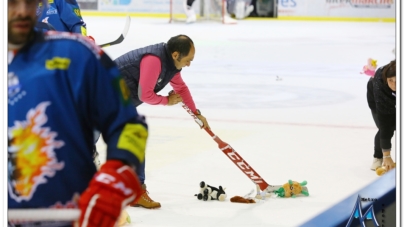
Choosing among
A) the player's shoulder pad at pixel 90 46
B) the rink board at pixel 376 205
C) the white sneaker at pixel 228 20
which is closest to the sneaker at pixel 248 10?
the white sneaker at pixel 228 20

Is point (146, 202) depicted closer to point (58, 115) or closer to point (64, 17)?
point (64, 17)

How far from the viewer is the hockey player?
1.17 meters

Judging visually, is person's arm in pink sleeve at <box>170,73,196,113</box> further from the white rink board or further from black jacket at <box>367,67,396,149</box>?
the white rink board

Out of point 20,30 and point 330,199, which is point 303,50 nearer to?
point 330,199

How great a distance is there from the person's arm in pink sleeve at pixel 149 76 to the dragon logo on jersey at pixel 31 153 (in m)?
1.91

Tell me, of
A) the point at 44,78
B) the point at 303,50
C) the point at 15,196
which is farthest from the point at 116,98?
the point at 303,50

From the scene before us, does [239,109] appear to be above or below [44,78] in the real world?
below

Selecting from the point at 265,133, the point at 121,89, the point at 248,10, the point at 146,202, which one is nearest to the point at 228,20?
the point at 248,10

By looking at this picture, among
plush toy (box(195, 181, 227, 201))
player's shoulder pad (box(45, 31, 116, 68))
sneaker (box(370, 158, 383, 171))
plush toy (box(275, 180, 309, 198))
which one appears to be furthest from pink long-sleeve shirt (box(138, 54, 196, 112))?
player's shoulder pad (box(45, 31, 116, 68))

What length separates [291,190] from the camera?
333 centimetres

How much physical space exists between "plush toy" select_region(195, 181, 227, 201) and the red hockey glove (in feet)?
7.06

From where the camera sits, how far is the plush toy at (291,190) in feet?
10.9

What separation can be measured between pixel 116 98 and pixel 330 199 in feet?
7.21

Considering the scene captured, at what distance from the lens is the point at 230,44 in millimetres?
10516
